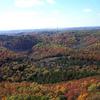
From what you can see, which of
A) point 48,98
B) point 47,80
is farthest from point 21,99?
point 47,80

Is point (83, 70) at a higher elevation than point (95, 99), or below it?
below

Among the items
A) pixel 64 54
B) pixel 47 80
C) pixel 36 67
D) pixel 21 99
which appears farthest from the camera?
pixel 64 54

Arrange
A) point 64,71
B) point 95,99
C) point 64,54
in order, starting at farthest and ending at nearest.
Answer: point 64,54
point 64,71
point 95,99

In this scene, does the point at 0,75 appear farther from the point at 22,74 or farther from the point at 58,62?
the point at 58,62

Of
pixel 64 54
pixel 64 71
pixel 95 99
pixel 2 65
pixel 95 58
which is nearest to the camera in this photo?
pixel 95 99

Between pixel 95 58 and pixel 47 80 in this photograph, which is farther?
pixel 95 58

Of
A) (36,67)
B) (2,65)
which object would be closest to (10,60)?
(2,65)

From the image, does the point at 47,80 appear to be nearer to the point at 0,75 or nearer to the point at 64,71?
the point at 64,71

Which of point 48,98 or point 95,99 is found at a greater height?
point 95,99

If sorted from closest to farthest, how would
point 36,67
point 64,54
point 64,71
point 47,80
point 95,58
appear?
point 47,80 → point 64,71 → point 36,67 → point 95,58 → point 64,54
